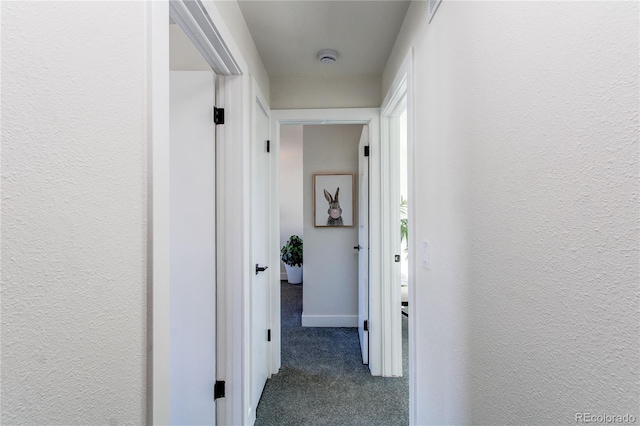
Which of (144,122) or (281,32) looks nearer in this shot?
(144,122)

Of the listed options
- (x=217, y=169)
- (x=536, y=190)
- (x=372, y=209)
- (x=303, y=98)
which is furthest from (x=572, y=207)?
(x=303, y=98)

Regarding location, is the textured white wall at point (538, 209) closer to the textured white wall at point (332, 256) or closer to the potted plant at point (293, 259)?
the textured white wall at point (332, 256)

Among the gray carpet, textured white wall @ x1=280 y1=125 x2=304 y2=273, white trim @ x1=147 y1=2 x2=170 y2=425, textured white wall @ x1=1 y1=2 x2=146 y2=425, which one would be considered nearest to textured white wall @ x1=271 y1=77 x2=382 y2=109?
white trim @ x1=147 y1=2 x2=170 y2=425

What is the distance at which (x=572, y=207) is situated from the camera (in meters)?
0.52

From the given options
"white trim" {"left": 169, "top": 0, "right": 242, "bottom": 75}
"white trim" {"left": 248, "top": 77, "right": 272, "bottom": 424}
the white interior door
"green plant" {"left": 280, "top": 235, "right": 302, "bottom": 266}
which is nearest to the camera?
"white trim" {"left": 169, "top": 0, "right": 242, "bottom": 75}

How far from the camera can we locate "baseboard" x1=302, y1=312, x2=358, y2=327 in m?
3.28

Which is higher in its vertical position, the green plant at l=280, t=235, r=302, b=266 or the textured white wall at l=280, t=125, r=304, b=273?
the textured white wall at l=280, t=125, r=304, b=273

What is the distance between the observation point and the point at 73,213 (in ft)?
1.77

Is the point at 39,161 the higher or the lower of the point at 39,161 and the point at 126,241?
the higher

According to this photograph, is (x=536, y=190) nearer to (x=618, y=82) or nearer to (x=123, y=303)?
(x=618, y=82)

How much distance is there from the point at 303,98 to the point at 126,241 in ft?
6.53

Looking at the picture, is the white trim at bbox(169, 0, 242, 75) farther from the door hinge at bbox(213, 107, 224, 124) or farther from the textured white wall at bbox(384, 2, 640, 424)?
the textured white wall at bbox(384, 2, 640, 424)

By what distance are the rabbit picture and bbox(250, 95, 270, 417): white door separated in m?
1.16

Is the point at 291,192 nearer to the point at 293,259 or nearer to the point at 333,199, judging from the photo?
the point at 293,259
